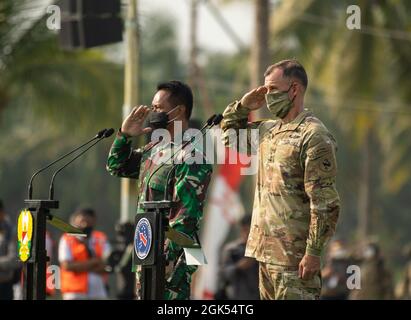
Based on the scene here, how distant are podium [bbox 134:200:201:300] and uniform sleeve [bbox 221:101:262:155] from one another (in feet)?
2.92

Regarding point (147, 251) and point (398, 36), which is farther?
point (398, 36)

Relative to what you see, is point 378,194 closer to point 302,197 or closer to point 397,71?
point 397,71

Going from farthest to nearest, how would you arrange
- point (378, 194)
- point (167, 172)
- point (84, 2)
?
point (378, 194)
point (84, 2)
point (167, 172)

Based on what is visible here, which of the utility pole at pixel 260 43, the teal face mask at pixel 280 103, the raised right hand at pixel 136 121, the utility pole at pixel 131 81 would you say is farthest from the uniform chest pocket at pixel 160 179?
the utility pole at pixel 260 43

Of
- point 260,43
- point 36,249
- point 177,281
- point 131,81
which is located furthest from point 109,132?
point 260,43

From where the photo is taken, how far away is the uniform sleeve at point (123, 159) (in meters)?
7.95

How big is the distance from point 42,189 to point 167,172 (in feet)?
116

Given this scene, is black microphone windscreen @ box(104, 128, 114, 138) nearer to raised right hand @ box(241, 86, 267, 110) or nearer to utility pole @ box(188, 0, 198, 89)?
raised right hand @ box(241, 86, 267, 110)

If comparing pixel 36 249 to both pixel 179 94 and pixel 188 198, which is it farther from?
pixel 179 94

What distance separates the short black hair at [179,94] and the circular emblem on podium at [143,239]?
45.6 inches

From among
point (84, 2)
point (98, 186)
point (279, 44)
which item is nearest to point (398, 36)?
point (279, 44)

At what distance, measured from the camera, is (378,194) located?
52.5m

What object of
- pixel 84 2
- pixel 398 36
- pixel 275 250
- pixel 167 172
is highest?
pixel 398 36

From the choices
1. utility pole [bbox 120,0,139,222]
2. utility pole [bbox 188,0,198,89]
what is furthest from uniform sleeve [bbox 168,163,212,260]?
utility pole [bbox 188,0,198,89]
